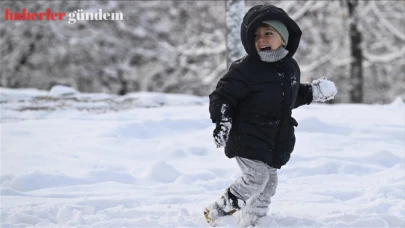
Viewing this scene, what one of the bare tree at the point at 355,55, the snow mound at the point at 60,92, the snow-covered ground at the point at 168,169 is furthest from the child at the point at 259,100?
the bare tree at the point at 355,55

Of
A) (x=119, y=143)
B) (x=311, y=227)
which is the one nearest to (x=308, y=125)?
(x=119, y=143)

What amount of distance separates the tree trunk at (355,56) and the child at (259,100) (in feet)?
33.0

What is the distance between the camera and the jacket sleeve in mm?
3336

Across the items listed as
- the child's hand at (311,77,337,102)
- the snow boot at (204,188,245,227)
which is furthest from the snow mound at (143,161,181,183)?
the child's hand at (311,77,337,102)

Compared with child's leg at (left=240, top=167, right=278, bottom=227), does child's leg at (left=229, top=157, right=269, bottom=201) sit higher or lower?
higher

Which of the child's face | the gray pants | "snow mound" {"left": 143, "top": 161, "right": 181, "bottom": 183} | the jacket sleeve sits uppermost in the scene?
the child's face

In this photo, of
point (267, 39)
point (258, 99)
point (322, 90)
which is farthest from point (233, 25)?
point (258, 99)

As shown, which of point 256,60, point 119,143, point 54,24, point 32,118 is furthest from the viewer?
point 54,24

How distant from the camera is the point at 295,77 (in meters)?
3.53

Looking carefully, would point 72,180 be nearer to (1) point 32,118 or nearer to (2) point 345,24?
(1) point 32,118

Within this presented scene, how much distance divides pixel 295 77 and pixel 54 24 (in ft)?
41.9

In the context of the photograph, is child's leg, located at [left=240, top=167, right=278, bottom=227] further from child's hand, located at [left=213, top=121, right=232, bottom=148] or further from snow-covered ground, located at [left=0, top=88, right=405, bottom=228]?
child's hand, located at [left=213, top=121, right=232, bottom=148]

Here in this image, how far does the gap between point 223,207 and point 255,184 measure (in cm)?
28

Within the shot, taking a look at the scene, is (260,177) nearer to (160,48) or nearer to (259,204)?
(259,204)
